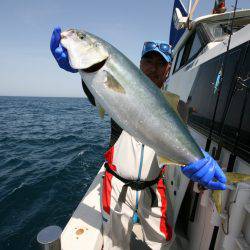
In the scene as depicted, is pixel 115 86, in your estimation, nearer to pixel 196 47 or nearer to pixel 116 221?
pixel 116 221

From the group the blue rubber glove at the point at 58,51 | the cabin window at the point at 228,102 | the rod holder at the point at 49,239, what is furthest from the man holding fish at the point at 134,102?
the rod holder at the point at 49,239

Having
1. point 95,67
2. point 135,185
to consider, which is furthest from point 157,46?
point 135,185

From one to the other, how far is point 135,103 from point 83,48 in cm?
74

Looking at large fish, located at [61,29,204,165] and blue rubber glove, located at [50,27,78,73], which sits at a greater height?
blue rubber glove, located at [50,27,78,73]

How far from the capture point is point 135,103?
2.06 meters

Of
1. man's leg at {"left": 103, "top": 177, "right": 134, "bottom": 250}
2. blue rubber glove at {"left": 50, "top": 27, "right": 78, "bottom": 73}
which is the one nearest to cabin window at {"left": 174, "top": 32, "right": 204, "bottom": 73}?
blue rubber glove at {"left": 50, "top": 27, "right": 78, "bottom": 73}

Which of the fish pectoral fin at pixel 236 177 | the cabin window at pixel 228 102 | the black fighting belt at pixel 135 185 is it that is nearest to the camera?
the fish pectoral fin at pixel 236 177

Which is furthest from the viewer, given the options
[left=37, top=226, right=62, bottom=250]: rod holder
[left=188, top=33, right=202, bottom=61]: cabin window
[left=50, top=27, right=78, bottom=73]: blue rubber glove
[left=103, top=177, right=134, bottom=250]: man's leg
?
[left=188, top=33, right=202, bottom=61]: cabin window

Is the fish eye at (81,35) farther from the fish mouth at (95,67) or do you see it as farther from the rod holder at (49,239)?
the rod holder at (49,239)

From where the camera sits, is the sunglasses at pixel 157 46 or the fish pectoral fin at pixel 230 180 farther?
the sunglasses at pixel 157 46

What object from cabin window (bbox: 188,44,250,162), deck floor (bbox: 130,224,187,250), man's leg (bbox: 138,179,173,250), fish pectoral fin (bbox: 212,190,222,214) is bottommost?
deck floor (bbox: 130,224,187,250)

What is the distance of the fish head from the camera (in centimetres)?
216

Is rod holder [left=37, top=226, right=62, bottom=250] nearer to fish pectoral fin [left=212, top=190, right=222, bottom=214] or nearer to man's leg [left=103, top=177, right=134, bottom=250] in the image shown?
man's leg [left=103, top=177, right=134, bottom=250]

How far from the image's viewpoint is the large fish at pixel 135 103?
2070mm
